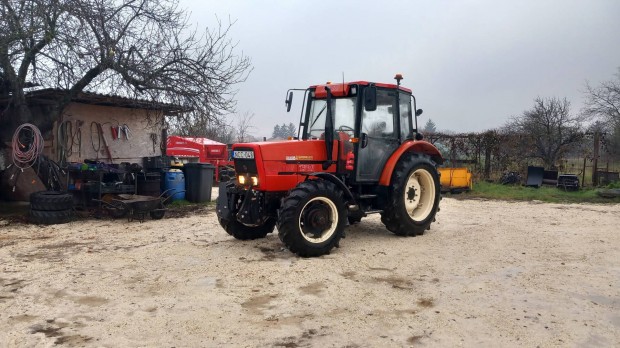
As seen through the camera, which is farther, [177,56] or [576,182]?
[576,182]

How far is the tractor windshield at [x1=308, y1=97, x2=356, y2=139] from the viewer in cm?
697

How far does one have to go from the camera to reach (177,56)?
9.76m

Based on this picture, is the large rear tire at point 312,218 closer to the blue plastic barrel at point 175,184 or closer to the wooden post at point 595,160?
Answer: the blue plastic barrel at point 175,184

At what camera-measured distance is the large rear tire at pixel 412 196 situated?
720 cm

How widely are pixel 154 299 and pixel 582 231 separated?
686 centimetres

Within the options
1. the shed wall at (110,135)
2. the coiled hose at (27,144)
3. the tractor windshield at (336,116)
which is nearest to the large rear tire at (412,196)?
the tractor windshield at (336,116)

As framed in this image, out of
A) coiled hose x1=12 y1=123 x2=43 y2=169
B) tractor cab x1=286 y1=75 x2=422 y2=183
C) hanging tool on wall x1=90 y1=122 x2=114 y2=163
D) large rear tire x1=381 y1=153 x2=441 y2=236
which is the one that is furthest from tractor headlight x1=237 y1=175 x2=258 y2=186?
hanging tool on wall x1=90 y1=122 x2=114 y2=163

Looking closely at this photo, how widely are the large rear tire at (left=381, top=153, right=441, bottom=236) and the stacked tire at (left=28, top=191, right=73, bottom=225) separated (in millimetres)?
5570

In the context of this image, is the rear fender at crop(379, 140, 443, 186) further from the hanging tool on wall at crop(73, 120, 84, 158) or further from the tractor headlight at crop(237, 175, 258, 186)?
the hanging tool on wall at crop(73, 120, 84, 158)

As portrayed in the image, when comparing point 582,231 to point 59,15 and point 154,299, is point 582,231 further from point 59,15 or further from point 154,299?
point 59,15

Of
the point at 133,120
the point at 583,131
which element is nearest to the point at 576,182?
the point at 583,131

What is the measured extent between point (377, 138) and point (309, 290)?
3.15 m

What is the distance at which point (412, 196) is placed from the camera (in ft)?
25.5

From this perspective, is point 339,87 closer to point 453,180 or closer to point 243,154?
point 243,154
